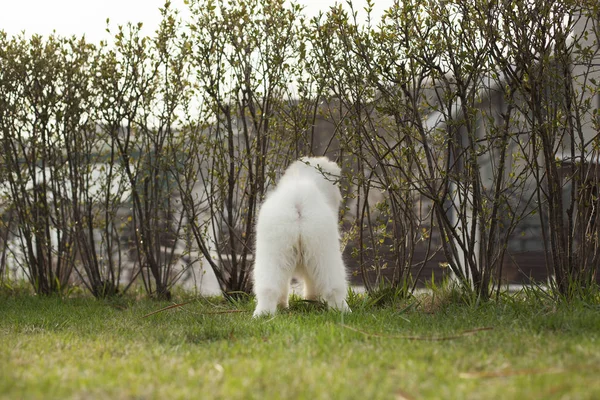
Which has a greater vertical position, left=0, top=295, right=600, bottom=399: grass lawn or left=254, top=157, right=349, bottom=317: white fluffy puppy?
left=254, top=157, right=349, bottom=317: white fluffy puppy

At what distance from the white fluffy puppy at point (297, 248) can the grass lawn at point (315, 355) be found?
0.20 metres

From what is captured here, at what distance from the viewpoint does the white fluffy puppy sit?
4402mm

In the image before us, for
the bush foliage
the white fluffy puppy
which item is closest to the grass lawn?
the white fluffy puppy

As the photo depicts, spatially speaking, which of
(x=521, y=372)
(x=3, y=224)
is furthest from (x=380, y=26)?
(x=3, y=224)

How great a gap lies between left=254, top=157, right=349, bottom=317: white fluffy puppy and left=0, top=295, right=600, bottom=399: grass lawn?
0.67 ft

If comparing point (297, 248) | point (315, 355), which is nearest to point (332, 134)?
point (297, 248)

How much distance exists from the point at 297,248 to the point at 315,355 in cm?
159

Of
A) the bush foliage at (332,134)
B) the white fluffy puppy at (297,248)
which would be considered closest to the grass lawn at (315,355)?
the white fluffy puppy at (297,248)

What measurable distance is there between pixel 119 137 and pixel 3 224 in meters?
1.78

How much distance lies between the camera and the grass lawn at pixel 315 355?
2256mm

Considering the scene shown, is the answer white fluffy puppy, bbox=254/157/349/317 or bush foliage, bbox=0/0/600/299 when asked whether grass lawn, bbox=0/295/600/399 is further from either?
bush foliage, bbox=0/0/600/299

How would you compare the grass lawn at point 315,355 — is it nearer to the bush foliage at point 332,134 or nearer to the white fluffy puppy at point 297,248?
the white fluffy puppy at point 297,248

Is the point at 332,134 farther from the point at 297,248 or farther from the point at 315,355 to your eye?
the point at 315,355

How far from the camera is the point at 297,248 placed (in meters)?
4.44
